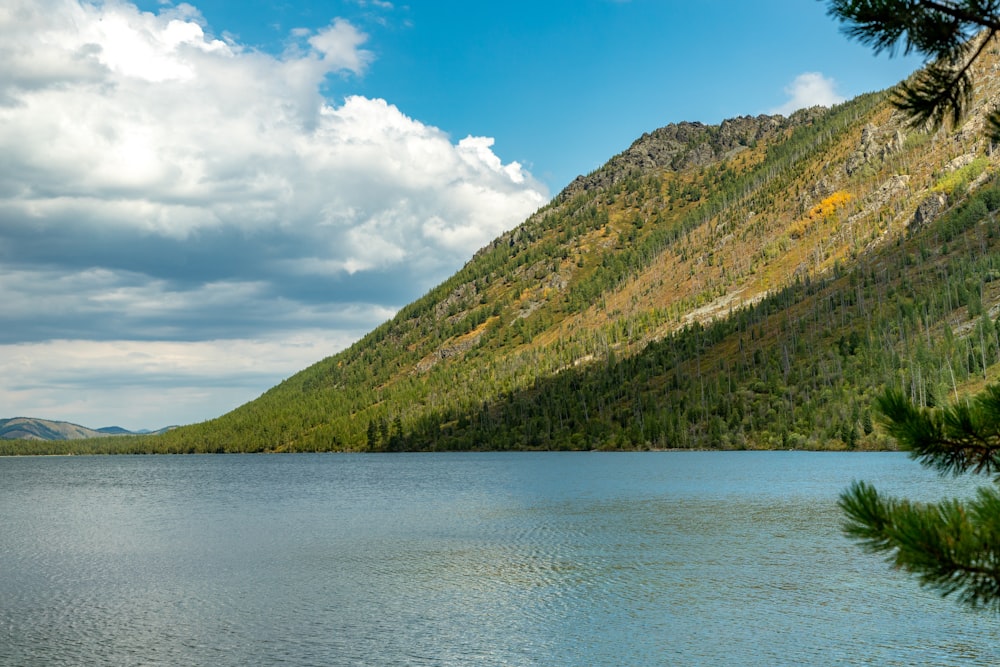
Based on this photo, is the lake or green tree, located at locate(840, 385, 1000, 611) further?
the lake

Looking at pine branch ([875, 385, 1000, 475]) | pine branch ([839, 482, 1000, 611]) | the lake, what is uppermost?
pine branch ([875, 385, 1000, 475])

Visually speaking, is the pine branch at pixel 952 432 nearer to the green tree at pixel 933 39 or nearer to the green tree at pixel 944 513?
the green tree at pixel 944 513

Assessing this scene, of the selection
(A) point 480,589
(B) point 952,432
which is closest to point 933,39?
(B) point 952,432

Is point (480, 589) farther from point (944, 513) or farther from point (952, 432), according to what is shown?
point (944, 513)

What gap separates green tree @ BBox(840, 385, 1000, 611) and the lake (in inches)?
909

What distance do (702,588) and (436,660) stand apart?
18079mm

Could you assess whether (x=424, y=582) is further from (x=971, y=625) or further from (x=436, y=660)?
(x=971, y=625)

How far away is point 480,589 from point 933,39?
39.0 meters

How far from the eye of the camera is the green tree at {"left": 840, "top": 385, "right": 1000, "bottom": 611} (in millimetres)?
8703

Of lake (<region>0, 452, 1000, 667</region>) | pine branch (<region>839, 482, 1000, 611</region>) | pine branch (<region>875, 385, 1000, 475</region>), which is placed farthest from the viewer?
lake (<region>0, 452, 1000, 667</region>)

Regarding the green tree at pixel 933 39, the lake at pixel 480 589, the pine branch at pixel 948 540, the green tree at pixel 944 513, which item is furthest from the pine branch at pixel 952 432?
the lake at pixel 480 589

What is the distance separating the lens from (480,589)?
1720 inches

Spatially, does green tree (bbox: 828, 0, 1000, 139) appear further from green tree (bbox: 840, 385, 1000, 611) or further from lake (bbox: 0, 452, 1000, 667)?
lake (bbox: 0, 452, 1000, 667)

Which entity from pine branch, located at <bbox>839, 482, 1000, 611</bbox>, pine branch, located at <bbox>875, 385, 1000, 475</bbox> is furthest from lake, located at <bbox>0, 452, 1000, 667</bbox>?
pine branch, located at <bbox>839, 482, 1000, 611</bbox>
